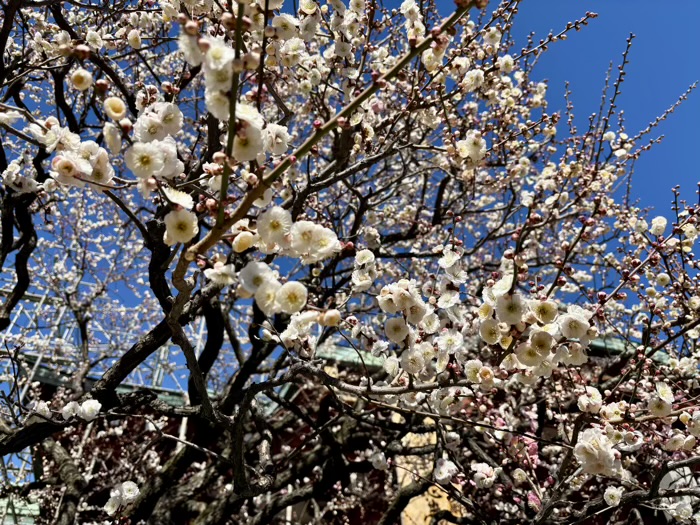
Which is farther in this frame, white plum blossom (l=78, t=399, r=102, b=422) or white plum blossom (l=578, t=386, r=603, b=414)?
white plum blossom (l=78, t=399, r=102, b=422)

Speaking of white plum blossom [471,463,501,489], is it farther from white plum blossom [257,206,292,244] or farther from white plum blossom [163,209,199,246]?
white plum blossom [163,209,199,246]

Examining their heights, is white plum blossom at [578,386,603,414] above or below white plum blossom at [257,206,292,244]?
below

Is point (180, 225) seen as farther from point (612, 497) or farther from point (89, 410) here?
point (612, 497)

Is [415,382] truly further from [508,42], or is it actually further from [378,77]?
[508,42]

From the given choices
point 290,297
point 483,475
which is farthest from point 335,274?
point 290,297

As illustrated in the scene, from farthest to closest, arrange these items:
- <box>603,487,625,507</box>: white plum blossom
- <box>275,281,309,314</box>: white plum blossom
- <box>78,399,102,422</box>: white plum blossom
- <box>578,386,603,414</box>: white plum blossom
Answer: <box>78,399,102,422</box>: white plum blossom < <box>603,487,625,507</box>: white plum blossom < <box>578,386,603,414</box>: white plum blossom < <box>275,281,309,314</box>: white plum blossom

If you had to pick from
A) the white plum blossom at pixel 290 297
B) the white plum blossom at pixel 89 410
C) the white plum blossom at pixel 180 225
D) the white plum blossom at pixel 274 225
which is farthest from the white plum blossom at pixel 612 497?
the white plum blossom at pixel 89 410

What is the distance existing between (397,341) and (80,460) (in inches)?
283

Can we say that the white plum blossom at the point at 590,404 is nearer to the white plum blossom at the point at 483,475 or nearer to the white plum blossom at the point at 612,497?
the white plum blossom at the point at 612,497

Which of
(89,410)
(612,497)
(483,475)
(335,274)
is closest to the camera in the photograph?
(612,497)

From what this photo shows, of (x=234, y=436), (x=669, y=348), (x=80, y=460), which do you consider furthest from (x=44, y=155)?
(x=669, y=348)

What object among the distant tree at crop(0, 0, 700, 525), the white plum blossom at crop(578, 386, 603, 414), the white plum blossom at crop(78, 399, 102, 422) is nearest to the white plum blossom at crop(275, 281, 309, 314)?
the distant tree at crop(0, 0, 700, 525)

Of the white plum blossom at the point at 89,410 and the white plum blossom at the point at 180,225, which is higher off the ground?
the white plum blossom at the point at 89,410

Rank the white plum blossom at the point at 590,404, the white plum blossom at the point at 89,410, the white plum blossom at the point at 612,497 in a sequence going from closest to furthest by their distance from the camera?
the white plum blossom at the point at 590,404
the white plum blossom at the point at 612,497
the white plum blossom at the point at 89,410
